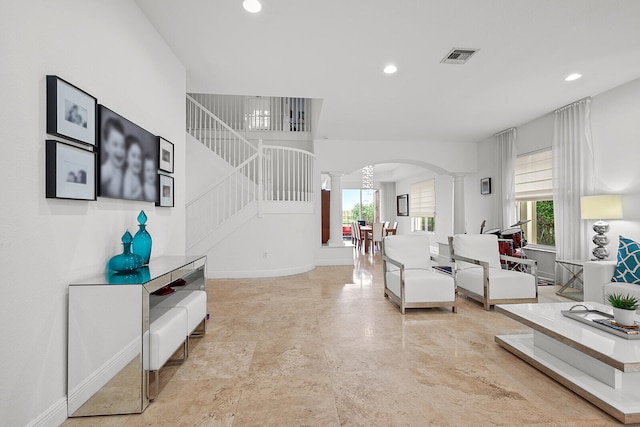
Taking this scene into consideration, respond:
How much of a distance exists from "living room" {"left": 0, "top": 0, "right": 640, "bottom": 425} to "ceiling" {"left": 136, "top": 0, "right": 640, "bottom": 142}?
41mm

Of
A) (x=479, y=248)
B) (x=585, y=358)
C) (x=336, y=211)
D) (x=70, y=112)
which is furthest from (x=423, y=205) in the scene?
(x=70, y=112)

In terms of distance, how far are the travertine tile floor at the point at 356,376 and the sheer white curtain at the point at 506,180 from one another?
3401 millimetres

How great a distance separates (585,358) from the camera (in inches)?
82.6

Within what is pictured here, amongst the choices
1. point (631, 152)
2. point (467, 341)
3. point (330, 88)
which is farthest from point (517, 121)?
point (467, 341)

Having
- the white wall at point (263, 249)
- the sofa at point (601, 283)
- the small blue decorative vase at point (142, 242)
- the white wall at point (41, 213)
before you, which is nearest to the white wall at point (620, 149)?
the sofa at point (601, 283)

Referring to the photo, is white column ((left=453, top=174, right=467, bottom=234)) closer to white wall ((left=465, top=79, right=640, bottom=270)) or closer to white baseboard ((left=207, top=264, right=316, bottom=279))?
white wall ((left=465, top=79, right=640, bottom=270))

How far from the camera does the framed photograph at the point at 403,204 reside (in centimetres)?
1169

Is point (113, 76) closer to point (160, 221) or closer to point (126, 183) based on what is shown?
point (126, 183)

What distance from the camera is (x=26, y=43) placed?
1.52m

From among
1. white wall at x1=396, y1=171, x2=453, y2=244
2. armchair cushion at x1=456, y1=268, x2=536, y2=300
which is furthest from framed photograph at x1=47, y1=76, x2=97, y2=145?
white wall at x1=396, y1=171, x2=453, y2=244

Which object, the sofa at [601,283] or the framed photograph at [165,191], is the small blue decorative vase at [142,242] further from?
the sofa at [601,283]

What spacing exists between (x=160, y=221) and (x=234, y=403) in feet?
6.19

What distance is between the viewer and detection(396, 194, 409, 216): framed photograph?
11.7 m

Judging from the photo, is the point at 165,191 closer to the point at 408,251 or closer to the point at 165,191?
the point at 165,191
